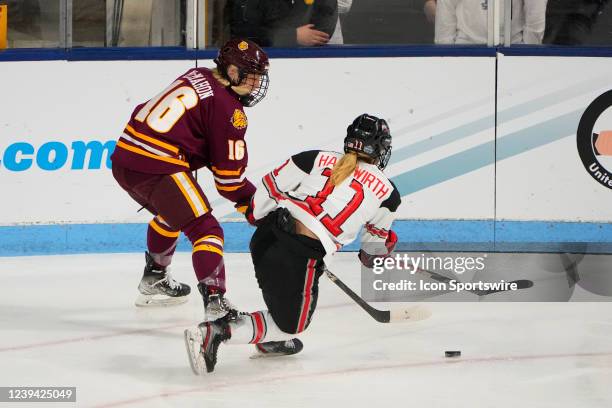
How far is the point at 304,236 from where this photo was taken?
11.3 ft

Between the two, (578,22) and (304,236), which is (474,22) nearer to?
(578,22)

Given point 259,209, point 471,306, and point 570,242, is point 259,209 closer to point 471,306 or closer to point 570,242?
point 471,306

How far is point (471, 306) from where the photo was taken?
4617 millimetres

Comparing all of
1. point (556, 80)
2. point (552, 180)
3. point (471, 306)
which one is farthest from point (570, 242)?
point (471, 306)

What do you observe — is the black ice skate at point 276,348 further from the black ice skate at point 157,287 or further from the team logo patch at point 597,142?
the team logo patch at point 597,142

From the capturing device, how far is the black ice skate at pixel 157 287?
15.0 ft

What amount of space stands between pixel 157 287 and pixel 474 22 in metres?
2.25

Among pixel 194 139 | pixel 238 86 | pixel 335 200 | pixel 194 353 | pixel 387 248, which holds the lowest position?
pixel 194 353

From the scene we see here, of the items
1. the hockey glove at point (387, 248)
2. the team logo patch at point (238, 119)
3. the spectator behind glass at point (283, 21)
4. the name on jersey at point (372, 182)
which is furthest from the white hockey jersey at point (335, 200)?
the spectator behind glass at point (283, 21)

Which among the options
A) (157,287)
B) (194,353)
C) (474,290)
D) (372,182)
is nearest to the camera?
(194,353)

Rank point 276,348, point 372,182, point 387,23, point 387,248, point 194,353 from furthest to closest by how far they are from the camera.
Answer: point 387,23
point 387,248
point 276,348
point 372,182
point 194,353

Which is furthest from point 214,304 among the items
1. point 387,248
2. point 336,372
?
point 387,248

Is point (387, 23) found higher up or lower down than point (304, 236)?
higher up

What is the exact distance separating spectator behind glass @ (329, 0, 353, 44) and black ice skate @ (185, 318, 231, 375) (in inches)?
108
